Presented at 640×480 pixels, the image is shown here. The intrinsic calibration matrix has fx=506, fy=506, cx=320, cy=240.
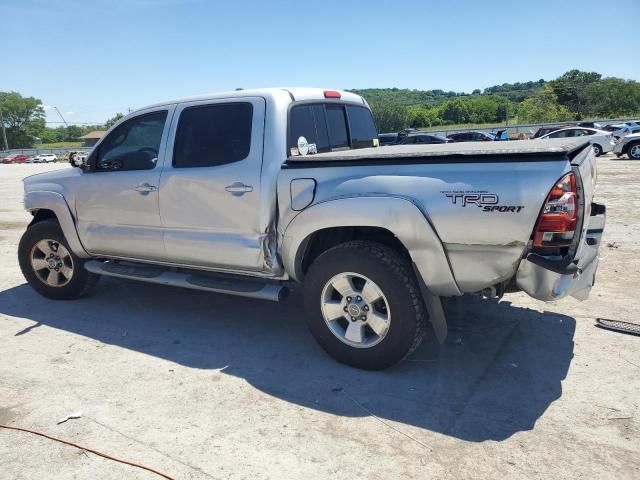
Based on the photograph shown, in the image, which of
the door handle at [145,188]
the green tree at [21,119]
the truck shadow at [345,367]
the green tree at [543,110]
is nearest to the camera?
the truck shadow at [345,367]

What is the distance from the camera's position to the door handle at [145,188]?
4.39m

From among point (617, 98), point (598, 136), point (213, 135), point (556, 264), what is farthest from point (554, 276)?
point (617, 98)

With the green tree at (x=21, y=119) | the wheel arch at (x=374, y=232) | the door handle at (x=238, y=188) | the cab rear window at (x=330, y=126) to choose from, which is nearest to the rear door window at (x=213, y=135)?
the door handle at (x=238, y=188)

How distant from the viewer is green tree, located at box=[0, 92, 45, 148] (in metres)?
105

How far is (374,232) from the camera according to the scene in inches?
146

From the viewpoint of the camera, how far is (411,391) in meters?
3.32

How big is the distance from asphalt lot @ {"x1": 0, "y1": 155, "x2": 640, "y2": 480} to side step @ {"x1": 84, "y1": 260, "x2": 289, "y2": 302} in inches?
17.7

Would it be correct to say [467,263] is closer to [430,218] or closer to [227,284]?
[430,218]

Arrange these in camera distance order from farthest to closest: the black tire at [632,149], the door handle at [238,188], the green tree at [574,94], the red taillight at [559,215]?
the green tree at [574,94]
the black tire at [632,149]
the door handle at [238,188]
the red taillight at [559,215]

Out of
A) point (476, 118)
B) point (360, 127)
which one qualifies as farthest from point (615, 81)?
point (360, 127)

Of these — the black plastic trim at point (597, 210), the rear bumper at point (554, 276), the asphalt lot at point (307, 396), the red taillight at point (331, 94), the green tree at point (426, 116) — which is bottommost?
the asphalt lot at point (307, 396)

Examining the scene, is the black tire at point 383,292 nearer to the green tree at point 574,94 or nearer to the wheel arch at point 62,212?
the wheel arch at point 62,212

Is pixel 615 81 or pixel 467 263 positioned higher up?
pixel 615 81

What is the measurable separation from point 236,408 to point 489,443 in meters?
1.52
